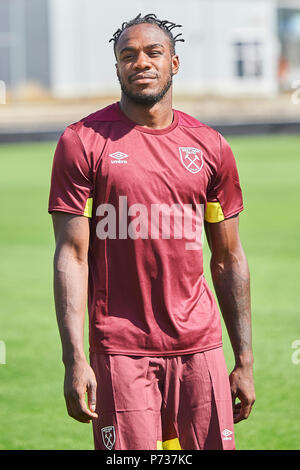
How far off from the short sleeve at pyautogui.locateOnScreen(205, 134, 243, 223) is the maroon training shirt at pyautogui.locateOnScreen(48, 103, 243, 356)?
0.13 metres

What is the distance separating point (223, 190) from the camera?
4.08 meters

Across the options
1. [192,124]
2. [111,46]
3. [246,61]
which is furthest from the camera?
[246,61]

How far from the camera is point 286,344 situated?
905 centimetres

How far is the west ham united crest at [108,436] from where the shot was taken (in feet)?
12.4

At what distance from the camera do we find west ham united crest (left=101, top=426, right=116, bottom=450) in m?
3.77

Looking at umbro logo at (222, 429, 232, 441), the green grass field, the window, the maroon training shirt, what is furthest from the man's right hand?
the window

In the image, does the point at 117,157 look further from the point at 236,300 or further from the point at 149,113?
the point at 236,300

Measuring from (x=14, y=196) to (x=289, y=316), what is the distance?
41.2 ft

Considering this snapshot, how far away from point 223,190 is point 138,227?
0.47 metres

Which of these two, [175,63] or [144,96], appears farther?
[175,63]

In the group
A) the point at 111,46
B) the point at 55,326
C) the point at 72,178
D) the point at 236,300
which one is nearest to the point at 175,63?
the point at 72,178

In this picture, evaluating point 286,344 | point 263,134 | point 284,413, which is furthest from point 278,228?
point 263,134

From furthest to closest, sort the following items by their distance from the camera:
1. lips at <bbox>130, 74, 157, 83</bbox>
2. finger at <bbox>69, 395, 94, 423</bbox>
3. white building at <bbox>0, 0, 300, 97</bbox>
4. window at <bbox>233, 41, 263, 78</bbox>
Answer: window at <bbox>233, 41, 263, 78</bbox> < white building at <bbox>0, 0, 300, 97</bbox> < lips at <bbox>130, 74, 157, 83</bbox> < finger at <bbox>69, 395, 94, 423</bbox>

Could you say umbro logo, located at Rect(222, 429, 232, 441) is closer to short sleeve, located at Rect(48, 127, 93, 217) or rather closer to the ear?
short sleeve, located at Rect(48, 127, 93, 217)
